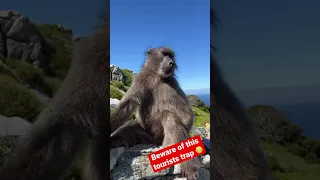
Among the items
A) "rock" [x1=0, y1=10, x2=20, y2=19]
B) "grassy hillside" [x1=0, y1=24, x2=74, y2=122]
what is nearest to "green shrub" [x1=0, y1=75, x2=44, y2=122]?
"grassy hillside" [x1=0, y1=24, x2=74, y2=122]

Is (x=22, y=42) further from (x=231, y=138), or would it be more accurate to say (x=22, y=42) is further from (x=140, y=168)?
(x=231, y=138)

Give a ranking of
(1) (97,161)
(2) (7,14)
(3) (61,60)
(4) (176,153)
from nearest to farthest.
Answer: (2) (7,14) → (3) (61,60) → (1) (97,161) → (4) (176,153)

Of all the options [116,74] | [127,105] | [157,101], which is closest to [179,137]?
[157,101]

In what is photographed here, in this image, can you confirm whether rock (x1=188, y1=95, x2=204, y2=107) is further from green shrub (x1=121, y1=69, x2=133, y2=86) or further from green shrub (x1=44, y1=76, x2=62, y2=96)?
green shrub (x1=44, y1=76, x2=62, y2=96)

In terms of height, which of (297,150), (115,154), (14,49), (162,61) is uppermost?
(14,49)

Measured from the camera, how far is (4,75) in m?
2.40

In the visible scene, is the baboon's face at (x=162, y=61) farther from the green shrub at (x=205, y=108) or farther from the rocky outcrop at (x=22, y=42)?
the rocky outcrop at (x=22, y=42)

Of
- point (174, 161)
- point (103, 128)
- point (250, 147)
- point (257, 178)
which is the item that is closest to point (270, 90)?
point (250, 147)

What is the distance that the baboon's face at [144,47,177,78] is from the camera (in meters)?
3.24

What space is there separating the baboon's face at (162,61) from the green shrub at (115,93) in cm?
37

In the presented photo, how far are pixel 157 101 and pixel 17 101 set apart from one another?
51.5 inches

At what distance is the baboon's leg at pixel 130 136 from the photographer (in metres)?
3.24

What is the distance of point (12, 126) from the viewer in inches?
94.7

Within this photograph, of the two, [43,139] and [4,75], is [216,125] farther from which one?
[4,75]
